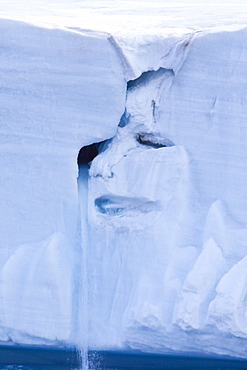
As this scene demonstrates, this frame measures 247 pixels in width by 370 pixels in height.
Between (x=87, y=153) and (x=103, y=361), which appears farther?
(x=87, y=153)

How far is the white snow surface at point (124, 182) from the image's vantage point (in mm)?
2441

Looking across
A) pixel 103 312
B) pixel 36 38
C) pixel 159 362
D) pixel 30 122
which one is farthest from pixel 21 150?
pixel 159 362

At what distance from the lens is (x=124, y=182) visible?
99.7 inches

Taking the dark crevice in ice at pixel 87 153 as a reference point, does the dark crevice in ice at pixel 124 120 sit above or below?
above

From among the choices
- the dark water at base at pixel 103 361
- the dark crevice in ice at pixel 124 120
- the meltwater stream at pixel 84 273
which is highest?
the dark crevice in ice at pixel 124 120

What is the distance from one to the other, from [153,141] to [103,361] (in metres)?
0.69

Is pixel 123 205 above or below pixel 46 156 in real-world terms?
below

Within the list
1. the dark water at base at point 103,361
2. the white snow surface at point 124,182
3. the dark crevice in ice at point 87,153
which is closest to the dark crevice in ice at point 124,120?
the white snow surface at point 124,182

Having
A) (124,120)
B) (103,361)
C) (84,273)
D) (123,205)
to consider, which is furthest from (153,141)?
(103,361)

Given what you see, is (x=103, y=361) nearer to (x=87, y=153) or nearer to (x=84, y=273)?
(x=84, y=273)

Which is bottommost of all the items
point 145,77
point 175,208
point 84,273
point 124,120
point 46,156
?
point 84,273

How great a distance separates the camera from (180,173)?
250 cm

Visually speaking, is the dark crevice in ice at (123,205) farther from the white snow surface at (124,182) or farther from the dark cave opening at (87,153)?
the dark cave opening at (87,153)

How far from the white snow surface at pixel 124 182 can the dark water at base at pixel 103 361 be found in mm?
70
